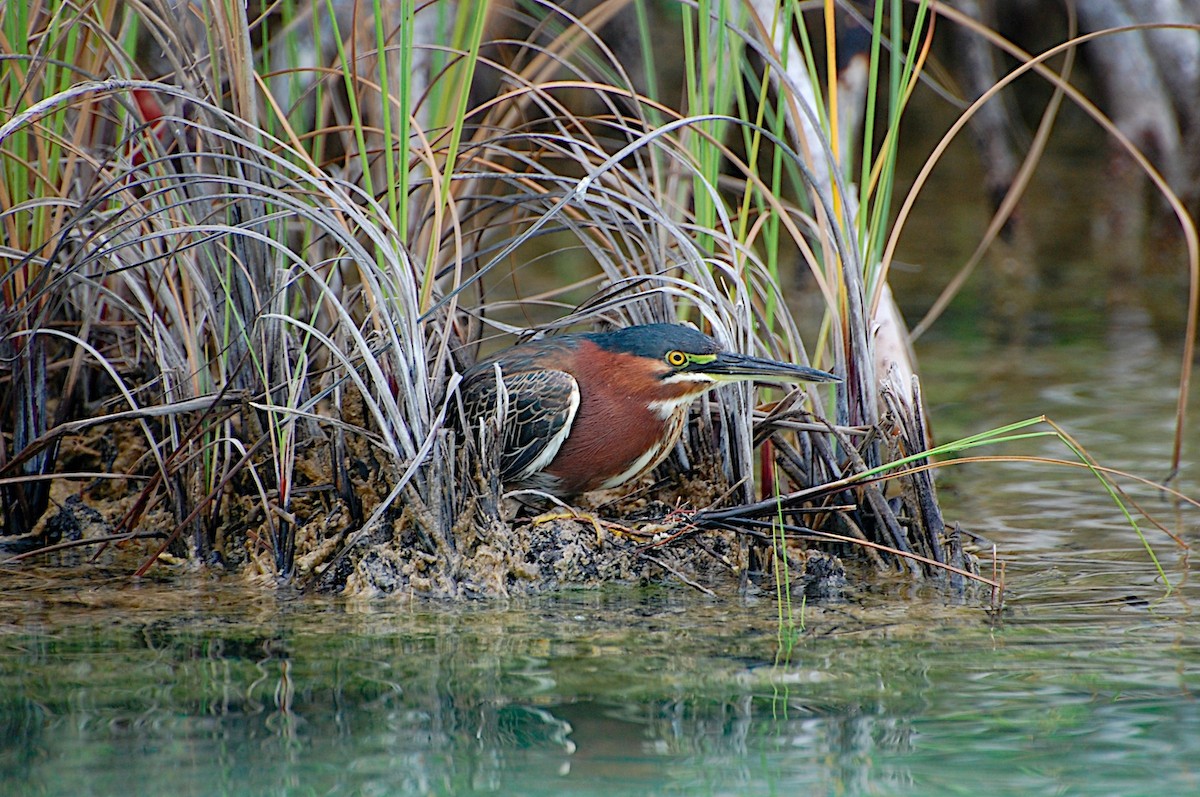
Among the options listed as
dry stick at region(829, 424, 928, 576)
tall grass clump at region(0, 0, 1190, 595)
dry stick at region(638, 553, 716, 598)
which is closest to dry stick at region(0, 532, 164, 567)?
tall grass clump at region(0, 0, 1190, 595)

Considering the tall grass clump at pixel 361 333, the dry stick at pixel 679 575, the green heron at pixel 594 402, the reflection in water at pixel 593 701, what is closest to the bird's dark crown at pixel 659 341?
the green heron at pixel 594 402

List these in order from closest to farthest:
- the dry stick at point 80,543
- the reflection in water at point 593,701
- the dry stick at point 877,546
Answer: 1. the reflection in water at point 593,701
2. the dry stick at point 877,546
3. the dry stick at point 80,543

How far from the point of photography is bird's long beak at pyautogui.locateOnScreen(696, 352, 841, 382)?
3.68 m

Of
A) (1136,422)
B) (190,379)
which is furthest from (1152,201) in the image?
(190,379)

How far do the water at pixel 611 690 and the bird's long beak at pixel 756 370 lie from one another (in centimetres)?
57

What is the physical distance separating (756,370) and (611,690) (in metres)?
1.03

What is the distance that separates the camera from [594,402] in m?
3.97

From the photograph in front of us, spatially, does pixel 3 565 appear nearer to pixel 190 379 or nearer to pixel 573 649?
pixel 190 379

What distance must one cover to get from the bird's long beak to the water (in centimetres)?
57

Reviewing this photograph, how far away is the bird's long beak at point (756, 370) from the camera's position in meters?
3.68

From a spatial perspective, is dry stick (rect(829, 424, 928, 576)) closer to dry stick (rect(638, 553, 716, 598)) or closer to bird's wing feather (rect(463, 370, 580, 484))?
dry stick (rect(638, 553, 716, 598))

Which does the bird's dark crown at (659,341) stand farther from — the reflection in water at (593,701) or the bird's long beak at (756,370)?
the reflection in water at (593,701)

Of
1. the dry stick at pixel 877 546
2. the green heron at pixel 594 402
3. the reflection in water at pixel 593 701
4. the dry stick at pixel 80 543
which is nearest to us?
the reflection in water at pixel 593 701

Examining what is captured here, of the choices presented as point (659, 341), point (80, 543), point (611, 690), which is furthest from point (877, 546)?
point (80, 543)
